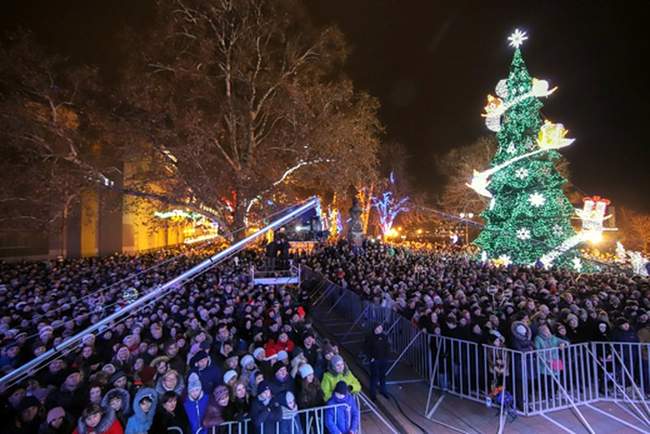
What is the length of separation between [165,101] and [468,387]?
1942cm

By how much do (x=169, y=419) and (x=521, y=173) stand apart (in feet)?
68.2

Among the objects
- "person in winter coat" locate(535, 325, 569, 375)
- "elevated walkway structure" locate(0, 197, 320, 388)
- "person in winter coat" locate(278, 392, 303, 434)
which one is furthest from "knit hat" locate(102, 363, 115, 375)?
"person in winter coat" locate(535, 325, 569, 375)

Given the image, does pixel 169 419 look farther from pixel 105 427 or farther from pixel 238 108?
pixel 238 108

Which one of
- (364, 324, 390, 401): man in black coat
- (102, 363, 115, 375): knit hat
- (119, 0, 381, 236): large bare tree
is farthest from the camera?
(119, 0, 381, 236): large bare tree

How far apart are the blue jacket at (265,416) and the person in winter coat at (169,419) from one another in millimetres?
836

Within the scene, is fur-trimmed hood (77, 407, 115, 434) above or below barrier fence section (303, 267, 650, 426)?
above

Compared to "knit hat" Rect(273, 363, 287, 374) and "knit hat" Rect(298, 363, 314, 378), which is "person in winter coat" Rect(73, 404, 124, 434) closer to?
"knit hat" Rect(273, 363, 287, 374)

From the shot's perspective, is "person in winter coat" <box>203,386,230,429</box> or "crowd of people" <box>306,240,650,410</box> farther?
"crowd of people" <box>306,240,650,410</box>

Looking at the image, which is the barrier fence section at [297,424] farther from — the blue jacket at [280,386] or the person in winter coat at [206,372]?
the person in winter coat at [206,372]

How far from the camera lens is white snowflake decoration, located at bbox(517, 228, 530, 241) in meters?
19.9

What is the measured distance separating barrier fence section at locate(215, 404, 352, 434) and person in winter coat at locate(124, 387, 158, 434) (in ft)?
2.48

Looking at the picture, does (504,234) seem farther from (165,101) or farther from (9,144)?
(9,144)

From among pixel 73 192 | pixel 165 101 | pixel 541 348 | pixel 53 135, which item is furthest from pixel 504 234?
pixel 53 135

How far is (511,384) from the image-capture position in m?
6.32
